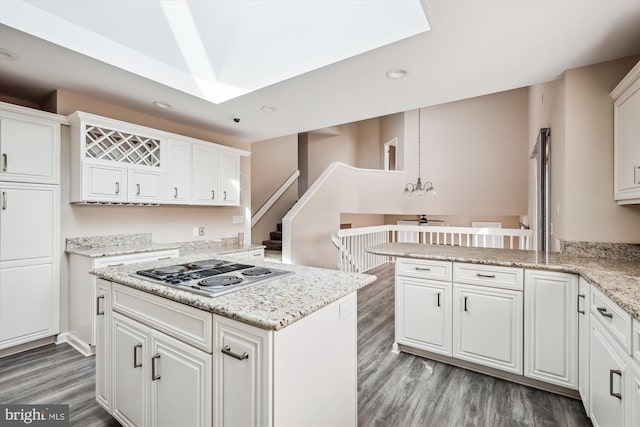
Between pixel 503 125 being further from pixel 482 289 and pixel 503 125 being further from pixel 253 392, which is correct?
pixel 253 392

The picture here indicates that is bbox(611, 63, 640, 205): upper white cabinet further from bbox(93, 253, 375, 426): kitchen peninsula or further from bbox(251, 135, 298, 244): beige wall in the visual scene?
bbox(251, 135, 298, 244): beige wall

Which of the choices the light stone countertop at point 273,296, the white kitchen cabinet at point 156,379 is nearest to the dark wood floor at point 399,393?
the white kitchen cabinet at point 156,379

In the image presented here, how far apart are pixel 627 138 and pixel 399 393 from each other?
2364 mm

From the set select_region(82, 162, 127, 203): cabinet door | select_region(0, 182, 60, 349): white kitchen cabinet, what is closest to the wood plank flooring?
select_region(82, 162, 127, 203): cabinet door

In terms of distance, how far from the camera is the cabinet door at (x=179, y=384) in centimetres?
131

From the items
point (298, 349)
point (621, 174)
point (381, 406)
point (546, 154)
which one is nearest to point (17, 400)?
point (298, 349)

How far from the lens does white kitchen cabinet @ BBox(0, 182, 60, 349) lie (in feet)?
8.70

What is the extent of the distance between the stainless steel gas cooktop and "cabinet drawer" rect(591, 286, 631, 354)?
1.56m

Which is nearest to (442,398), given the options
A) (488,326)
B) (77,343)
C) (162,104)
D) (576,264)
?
(488,326)

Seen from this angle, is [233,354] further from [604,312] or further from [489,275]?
[489,275]

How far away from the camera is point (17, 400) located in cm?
212

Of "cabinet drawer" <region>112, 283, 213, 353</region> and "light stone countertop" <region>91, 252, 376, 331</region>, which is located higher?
"light stone countertop" <region>91, 252, 376, 331</region>

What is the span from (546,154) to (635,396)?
8.82 feet

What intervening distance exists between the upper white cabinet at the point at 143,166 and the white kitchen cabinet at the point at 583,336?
149 inches
